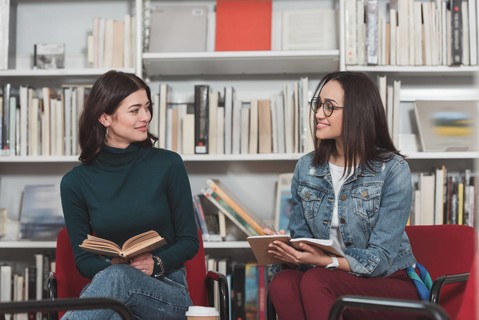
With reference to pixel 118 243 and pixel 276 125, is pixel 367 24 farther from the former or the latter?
pixel 118 243

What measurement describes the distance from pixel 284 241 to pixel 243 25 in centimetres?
167

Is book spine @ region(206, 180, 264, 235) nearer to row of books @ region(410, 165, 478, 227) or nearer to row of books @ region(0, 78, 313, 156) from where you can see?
row of books @ region(0, 78, 313, 156)

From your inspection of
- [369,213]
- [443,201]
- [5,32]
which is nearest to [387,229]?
[369,213]

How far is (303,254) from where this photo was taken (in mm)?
2146

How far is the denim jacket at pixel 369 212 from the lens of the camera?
7.27 ft

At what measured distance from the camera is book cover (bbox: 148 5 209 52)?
11.7ft

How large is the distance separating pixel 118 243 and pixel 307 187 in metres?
0.66

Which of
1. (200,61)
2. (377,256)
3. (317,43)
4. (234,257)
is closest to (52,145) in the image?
(200,61)

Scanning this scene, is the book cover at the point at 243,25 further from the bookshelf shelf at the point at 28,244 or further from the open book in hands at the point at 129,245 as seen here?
the open book in hands at the point at 129,245

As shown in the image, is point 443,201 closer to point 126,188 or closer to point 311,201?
point 311,201

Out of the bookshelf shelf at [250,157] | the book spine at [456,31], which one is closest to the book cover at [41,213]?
the bookshelf shelf at [250,157]

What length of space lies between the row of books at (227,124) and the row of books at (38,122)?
1.25 feet

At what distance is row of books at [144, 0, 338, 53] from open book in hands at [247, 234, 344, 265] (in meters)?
1.50

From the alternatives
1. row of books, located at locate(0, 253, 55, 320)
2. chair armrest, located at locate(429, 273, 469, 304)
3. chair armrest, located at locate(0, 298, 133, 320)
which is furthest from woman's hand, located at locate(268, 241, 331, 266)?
row of books, located at locate(0, 253, 55, 320)
